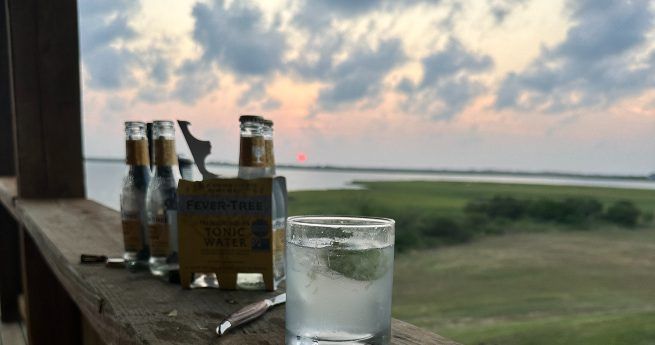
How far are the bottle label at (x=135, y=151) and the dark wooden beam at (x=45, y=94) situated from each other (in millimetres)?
1269

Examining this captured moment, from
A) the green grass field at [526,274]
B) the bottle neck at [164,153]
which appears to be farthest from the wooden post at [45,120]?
the green grass field at [526,274]

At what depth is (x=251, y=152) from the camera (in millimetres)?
750

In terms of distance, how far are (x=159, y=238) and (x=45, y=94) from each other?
142 centimetres

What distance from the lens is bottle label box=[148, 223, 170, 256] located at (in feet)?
2.74

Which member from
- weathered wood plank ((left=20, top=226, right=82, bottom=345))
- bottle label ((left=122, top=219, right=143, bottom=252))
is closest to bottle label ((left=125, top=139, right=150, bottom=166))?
bottle label ((left=122, top=219, right=143, bottom=252))

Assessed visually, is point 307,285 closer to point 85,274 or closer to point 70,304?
point 85,274

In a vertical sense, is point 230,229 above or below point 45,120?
below

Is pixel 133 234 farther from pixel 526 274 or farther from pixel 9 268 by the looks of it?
pixel 526 274

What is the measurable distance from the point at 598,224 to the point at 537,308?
24.9 feet

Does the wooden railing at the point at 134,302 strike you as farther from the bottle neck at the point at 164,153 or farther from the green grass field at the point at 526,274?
the green grass field at the point at 526,274

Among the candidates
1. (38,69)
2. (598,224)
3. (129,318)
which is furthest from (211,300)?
(598,224)

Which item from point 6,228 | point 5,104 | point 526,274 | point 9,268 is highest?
point 5,104

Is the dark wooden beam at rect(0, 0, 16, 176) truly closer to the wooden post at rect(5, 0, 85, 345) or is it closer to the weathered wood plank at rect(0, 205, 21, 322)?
the weathered wood plank at rect(0, 205, 21, 322)

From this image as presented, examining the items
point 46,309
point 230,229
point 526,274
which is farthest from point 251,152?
point 526,274
